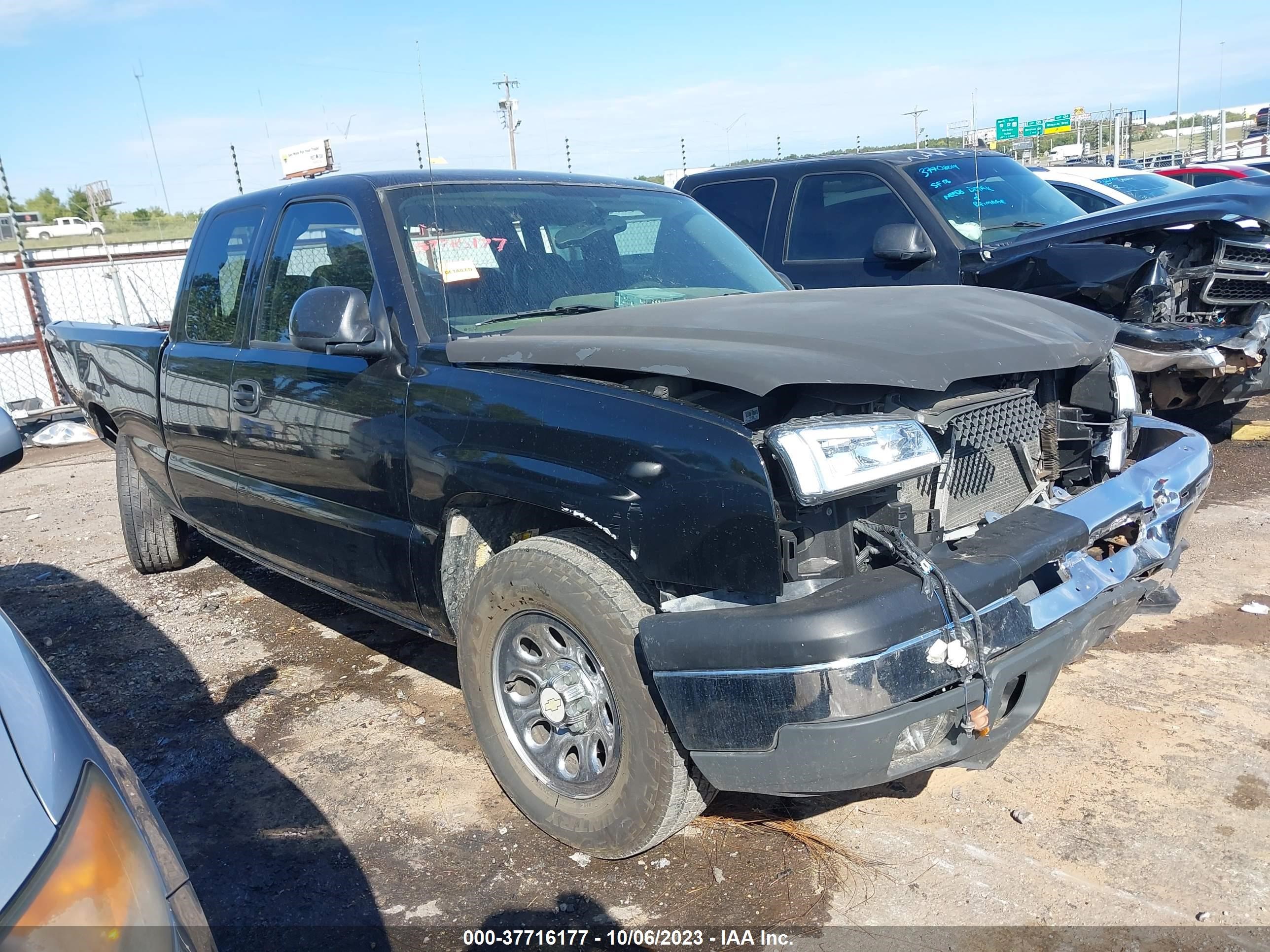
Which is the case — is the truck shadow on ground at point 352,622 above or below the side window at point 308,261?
below

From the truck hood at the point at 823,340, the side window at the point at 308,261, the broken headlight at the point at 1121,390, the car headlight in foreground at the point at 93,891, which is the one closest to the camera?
the car headlight in foreground at the point at 93,891

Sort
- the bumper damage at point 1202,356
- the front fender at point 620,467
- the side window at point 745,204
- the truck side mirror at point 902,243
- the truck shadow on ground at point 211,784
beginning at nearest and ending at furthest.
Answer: the front fender at point 620,467
the truck shadow on ground at point 211,784
the bumper damage at point 1202,356
the truck side mirror at point 902,243
the side window at point 745,204

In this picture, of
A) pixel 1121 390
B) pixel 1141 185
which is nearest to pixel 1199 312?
pixel 1121 390

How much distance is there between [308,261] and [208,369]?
2.54 feet

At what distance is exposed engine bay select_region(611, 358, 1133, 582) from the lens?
2.36 meters

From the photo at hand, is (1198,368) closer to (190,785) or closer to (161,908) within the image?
(190,785)

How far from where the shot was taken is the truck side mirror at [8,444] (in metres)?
2.32

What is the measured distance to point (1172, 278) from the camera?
5801 mm

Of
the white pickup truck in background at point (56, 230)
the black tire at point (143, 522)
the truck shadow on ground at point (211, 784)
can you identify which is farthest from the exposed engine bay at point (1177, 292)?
the white pickup truck in background at point (56, 230)

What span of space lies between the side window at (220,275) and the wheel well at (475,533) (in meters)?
1.63

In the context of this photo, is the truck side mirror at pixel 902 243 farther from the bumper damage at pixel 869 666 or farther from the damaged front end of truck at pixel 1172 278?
the bumper damage at pixel 869 666

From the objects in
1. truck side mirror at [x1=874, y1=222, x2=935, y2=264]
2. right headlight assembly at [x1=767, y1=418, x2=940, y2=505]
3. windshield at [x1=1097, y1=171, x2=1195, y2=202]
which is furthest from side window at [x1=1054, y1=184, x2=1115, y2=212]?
right headlight assembly at [x1=767, y1=418, x2=940, y2=505]

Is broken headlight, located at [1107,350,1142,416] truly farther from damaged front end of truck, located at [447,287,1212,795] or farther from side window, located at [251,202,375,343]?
side window, located at [251,202,375,343]

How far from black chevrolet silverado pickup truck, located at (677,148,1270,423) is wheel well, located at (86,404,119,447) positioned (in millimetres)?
4153
